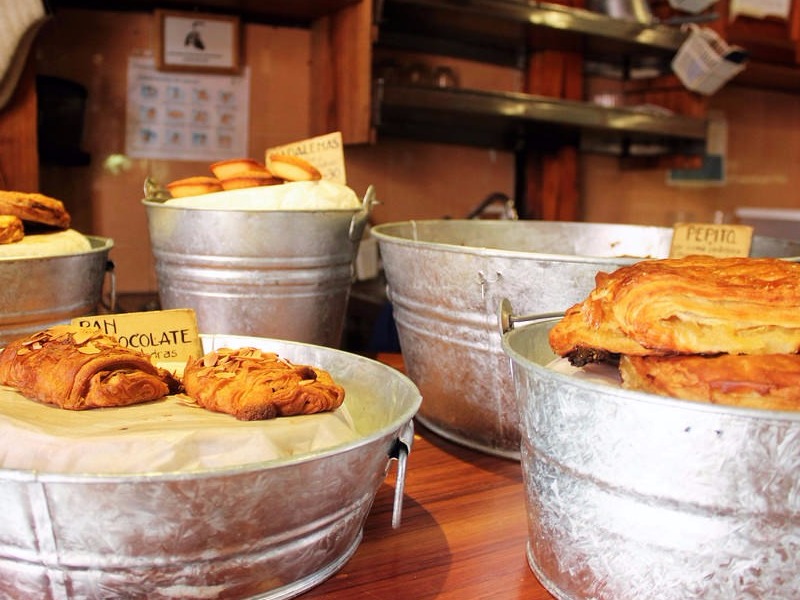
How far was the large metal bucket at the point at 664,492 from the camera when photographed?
1.92 ft

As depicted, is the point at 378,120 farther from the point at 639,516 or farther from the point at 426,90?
the point at 639,516

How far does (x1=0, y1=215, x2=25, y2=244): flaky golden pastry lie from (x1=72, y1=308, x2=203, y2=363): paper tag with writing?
26 cm

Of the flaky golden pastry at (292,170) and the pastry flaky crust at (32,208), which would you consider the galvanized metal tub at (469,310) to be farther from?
the pastry flaky crust at (32,208)

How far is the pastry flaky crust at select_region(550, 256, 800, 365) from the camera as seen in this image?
0.68 metres

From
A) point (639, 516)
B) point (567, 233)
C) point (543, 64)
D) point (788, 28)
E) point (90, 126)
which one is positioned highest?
point (788, 28)

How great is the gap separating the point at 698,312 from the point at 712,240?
0.78 meters

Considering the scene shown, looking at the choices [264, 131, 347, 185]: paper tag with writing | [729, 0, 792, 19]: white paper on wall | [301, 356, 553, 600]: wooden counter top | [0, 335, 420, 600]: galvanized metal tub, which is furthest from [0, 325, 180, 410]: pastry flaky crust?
[729, 0, 792, 19]: white paper on wall

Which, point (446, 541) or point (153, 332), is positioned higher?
point (153, 332)

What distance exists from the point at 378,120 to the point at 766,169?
10.1 ft

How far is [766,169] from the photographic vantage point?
14.9 ft

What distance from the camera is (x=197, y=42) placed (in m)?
2.57

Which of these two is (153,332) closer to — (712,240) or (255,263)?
(255,263)

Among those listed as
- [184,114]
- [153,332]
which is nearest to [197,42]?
[184,114]

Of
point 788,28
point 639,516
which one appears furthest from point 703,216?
point 639,516
